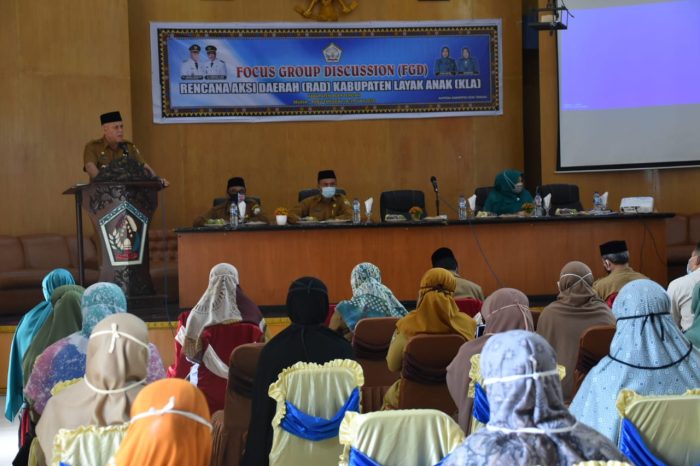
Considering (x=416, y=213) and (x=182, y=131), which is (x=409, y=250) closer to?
(x=416, y=213)

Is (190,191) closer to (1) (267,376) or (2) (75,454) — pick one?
(1) (267,376)

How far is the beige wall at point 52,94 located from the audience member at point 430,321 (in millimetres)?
6191

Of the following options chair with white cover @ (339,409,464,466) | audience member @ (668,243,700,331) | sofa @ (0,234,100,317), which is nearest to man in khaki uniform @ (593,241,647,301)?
audience member @ (668,243,700,331)

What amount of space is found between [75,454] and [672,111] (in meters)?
9.16

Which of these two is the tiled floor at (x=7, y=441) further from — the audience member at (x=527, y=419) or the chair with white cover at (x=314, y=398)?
the audience member at (x=527, y=419)

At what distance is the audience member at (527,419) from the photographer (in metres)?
1.99

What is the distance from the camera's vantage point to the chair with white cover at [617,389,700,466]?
286 centimetres

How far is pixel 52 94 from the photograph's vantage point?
1002cm

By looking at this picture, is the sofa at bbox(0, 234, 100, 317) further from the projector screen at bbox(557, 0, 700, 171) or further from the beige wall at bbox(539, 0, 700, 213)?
the projector screen at bbox(557, 0, 700, 171)

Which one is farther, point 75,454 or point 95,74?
point 95,74

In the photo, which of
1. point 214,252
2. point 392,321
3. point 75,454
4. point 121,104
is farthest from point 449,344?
point 121,104

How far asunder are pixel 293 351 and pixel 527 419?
1.87 metres

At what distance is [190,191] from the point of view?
34.8 ft

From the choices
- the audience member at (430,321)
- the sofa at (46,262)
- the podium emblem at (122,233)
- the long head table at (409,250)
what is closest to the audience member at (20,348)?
the audience member at (430,321)
